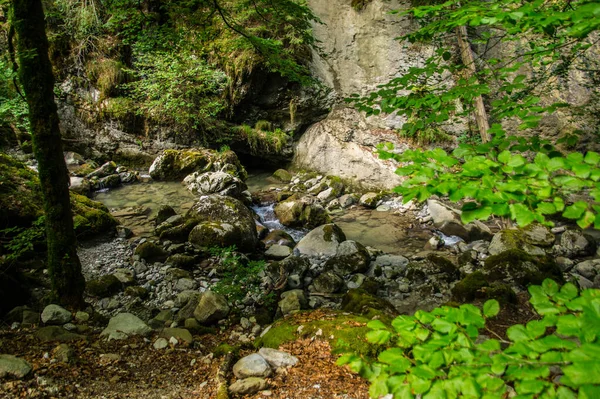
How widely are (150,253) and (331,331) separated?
4.27 meters

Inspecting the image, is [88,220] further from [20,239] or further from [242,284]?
[242,284]

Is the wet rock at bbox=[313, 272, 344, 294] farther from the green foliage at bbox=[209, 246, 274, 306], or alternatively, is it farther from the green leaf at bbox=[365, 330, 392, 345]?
Result: the green leaf at bbox=[365, 330, 392, 345]

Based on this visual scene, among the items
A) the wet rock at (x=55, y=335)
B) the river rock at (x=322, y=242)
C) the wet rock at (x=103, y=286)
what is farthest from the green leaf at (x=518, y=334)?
the river rock at (x=322, y=242)

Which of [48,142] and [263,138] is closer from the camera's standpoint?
[48,142]

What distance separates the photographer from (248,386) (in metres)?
2.68

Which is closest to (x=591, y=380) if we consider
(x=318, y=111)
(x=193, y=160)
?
(x=193, y=160)

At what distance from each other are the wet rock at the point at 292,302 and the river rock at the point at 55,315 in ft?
8.82

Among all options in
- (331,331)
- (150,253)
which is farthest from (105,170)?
(331,331)

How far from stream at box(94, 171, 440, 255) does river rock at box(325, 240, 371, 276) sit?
1.31 meters

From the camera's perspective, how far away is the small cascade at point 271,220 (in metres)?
8.68

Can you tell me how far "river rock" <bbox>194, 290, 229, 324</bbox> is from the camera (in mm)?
4281

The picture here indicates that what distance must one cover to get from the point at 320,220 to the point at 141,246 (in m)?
4.77

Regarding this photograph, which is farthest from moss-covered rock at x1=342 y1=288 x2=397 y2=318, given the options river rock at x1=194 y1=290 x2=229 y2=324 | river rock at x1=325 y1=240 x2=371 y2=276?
river rock at x1=194 y1=290 x2=229 y2=324

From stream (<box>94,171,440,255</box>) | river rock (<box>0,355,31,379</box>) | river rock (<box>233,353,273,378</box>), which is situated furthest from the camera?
stream (<box>94,171,440,255</box>)
